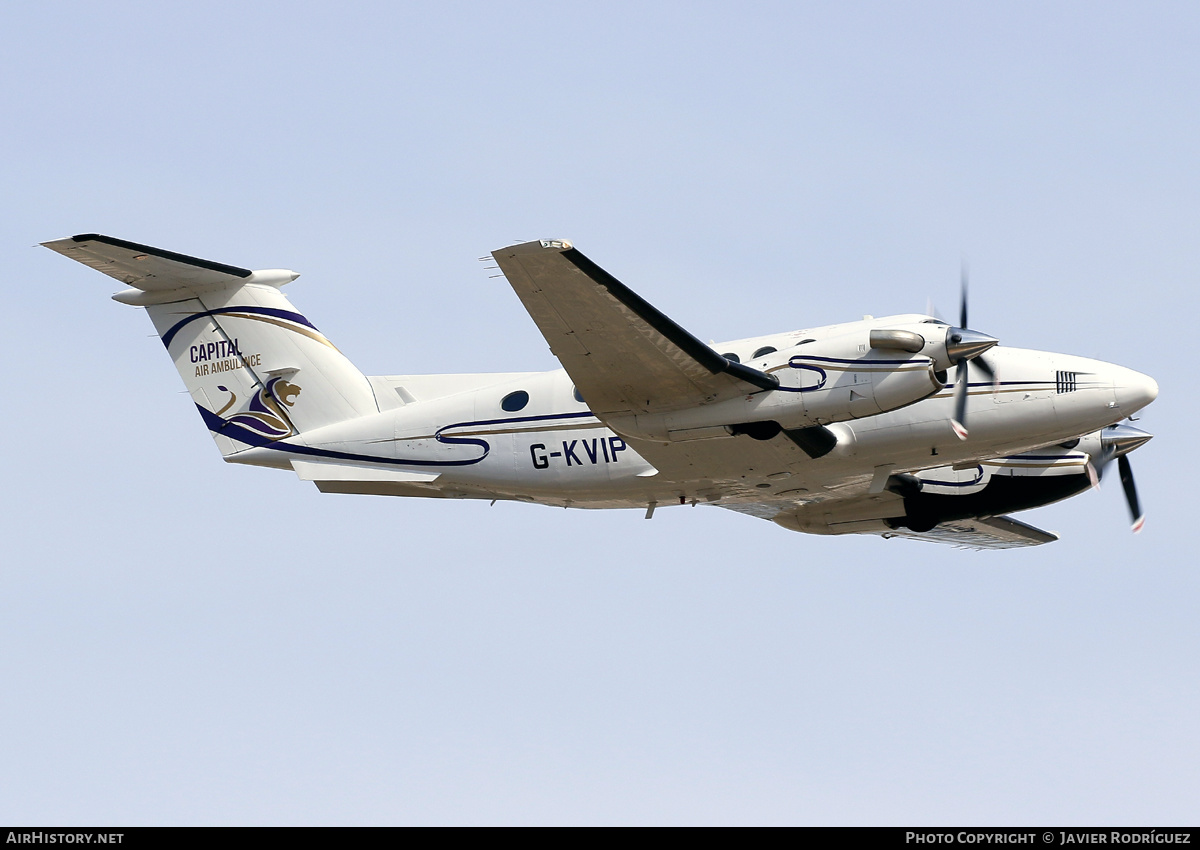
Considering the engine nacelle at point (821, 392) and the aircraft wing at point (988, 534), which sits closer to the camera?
the engine nacelle at point (821, 392)

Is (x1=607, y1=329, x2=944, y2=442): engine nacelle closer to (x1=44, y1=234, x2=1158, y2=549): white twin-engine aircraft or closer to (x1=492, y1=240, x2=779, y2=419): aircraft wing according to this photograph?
(x1=44, y1=234, x2=1158, y2=549): white twin-engine aircraft

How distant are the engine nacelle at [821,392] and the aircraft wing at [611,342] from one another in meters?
0.17

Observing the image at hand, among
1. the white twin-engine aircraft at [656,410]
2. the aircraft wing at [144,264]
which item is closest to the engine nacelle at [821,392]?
the white twin-engine aircraft at [656,410]

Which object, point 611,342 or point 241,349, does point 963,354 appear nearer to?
point 611,342

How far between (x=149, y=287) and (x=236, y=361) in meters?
2.07

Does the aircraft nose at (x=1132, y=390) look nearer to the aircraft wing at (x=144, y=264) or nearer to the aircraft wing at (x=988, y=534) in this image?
the aircraft wing at (x=988, y=534)

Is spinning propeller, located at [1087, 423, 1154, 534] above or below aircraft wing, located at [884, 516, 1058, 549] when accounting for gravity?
above

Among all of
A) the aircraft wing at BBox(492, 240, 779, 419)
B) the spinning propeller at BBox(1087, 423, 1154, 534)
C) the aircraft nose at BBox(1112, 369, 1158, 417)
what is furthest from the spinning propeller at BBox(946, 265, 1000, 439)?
the spinning propeller at BBox(1087, 423, 1154, 534)

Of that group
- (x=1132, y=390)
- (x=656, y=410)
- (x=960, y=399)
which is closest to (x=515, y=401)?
(x=656, y=410)

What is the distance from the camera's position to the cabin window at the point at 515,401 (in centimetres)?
2073

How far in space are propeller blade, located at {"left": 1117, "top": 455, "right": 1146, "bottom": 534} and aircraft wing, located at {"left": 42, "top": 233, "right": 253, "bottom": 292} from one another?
52.8 ft

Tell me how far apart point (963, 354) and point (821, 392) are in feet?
6.60

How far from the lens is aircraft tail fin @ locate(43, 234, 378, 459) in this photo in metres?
22.5
